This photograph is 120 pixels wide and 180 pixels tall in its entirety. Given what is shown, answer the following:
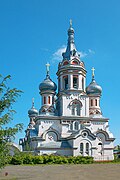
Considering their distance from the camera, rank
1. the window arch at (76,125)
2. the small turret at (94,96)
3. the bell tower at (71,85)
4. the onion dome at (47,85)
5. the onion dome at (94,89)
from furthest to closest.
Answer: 1. the onion dome at (94,89)
2. the small turret at (94,96)
3. the onion dome at (47,85)
4. the bell tower at (71,85)
5. the window arch at (76,125)

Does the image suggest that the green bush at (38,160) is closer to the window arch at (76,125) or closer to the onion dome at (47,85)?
the window arch at (76,125)

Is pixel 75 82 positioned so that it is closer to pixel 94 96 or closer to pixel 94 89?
pixel 94 89

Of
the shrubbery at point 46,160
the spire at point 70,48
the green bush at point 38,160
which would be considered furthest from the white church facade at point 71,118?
the green bush at point 38,160

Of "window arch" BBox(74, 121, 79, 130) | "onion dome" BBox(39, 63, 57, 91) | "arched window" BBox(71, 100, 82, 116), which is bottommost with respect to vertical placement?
"window arch" BBox(74, 121, 79, 130)

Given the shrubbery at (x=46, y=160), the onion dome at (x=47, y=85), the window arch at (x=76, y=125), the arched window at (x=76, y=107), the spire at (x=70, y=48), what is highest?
the spire at (x=70, y=48)

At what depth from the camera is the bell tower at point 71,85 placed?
166 feet

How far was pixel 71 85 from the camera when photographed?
51.7m

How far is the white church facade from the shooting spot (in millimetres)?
46406

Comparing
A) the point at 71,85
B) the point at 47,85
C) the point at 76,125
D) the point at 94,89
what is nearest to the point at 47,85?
the point at 47,85

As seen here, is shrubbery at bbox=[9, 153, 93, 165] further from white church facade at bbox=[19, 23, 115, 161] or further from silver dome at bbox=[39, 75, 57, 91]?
silver dome at bbox=[39, 75, 57, 91]

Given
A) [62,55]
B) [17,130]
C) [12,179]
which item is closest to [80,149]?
[62,55]

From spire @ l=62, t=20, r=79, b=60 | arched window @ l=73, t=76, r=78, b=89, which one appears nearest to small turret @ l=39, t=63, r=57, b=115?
arched window @ l=73, t=76, r=78, b=89

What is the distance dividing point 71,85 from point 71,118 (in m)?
6.07

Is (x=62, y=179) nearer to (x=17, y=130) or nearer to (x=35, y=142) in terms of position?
(x=17, y=130)
